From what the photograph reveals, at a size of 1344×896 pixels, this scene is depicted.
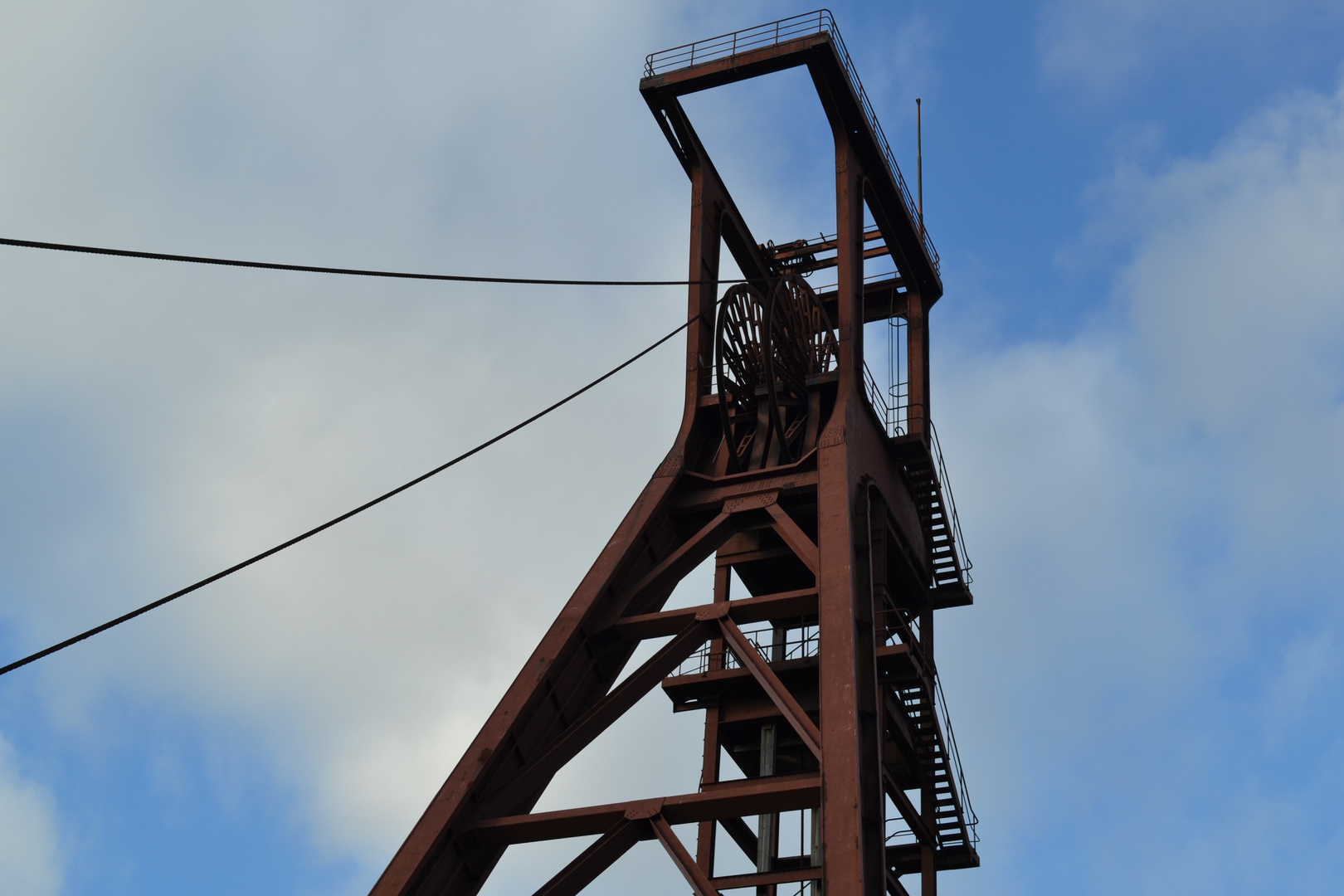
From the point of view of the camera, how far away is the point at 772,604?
538 inches

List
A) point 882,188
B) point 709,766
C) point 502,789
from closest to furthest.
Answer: point 502,789, point 709,766, point 882,188

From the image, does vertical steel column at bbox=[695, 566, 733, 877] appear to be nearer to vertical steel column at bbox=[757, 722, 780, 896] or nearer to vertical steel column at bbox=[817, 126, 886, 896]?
vertical steel column at bbox=[757, 722, 780, 896]

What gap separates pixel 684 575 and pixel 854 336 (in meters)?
3.22

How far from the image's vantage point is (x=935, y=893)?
17234 mm

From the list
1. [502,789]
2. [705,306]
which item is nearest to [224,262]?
[502,789]

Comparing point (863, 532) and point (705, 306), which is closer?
point (863, 532)

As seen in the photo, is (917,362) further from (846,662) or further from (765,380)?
(846,662)

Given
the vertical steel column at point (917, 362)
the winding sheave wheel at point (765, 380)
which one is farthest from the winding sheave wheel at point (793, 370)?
the vertical steel column at point (917, 362)

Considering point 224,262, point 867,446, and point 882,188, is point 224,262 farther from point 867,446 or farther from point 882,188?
point 882,188

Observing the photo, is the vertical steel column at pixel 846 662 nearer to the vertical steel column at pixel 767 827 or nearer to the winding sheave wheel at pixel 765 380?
the winding sheave wheel at pixel 765 380

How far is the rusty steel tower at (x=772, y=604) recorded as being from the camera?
12336 mm

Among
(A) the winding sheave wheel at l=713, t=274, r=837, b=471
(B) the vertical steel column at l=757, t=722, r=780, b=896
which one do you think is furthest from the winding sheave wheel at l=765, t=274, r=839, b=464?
(B) the vertical steel column at l=757, t=722, r=780, b=896

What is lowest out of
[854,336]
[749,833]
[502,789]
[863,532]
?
[502,789]

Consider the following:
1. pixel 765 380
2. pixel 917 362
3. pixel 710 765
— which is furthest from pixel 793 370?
pixel 710 765
